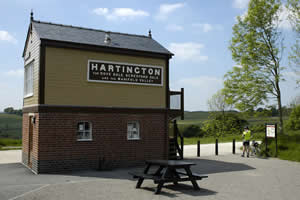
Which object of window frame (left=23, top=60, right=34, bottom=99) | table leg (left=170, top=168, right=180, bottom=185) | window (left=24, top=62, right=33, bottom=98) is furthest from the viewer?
window (left=24, top=62, right=33, bottom=98)

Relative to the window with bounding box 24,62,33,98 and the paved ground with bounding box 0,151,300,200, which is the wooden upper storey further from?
the paved ground with bounding box 0,151,300,200

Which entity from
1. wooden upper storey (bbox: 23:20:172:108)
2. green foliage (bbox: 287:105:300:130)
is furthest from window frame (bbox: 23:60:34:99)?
green foliage (bbox: 287:105:300:130)

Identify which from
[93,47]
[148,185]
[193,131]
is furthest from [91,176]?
[193,131]

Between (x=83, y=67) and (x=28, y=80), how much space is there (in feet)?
12.0

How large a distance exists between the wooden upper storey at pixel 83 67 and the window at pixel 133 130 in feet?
2.89

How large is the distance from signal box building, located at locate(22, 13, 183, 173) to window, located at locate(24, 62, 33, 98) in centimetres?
5

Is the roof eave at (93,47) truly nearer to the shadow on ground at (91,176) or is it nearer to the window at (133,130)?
the window at (133,130)

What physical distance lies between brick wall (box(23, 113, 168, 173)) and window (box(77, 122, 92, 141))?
191 millimetres

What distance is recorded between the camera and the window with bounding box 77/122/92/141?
14.3 m

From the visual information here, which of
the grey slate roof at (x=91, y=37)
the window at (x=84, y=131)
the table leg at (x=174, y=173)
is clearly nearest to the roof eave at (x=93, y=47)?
the grey slate roof at (x=91, y=37)

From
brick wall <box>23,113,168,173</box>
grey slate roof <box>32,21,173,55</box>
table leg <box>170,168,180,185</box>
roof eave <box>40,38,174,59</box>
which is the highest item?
grey slate roof <box>32,21,173,55</box>

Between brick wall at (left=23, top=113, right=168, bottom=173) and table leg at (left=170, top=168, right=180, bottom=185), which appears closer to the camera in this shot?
table leg at (left=170, top=168, right=180, bottom=185)

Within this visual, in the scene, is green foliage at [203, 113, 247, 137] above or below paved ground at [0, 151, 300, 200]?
above

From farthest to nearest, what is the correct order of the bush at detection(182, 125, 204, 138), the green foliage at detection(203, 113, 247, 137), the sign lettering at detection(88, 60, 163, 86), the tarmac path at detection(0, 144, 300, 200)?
the bush at detection(182, 125, 204, 138), the green foliage at detection(203, 113, 247, 137), the sign lettering at detection(88, 60, 163, 86), the tarmac path at detection(0, 144, 300, 200)
